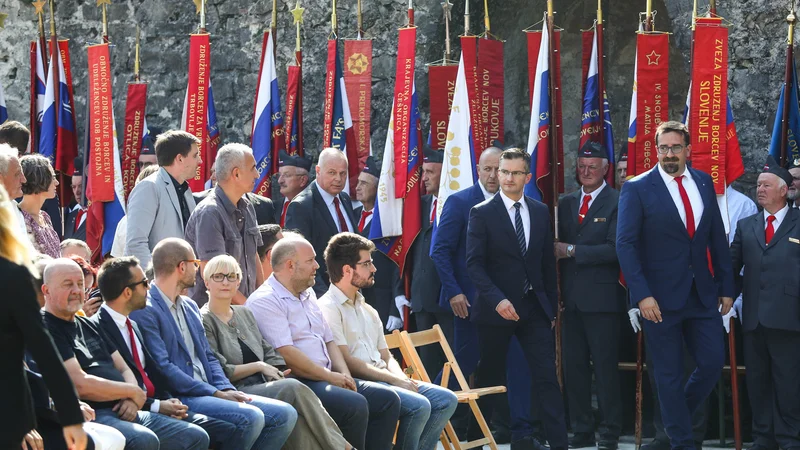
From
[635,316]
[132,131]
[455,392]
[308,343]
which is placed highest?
[132,131]

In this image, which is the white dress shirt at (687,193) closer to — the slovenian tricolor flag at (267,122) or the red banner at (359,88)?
the red banner at (359,88)

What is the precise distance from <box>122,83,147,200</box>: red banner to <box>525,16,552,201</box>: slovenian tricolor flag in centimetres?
324

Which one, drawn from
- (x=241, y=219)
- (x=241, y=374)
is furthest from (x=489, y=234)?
(x=241, y=374)

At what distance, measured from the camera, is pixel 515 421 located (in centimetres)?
782

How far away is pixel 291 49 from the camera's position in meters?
10.6

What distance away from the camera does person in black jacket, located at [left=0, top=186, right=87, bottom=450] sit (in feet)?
11.6

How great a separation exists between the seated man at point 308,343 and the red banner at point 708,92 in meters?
3.05

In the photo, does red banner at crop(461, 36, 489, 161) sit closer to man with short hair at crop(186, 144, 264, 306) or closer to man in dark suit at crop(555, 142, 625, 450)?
man in dark suit at crop(555, 142, 625, 450)

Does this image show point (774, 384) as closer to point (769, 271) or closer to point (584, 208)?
point (769, 271)

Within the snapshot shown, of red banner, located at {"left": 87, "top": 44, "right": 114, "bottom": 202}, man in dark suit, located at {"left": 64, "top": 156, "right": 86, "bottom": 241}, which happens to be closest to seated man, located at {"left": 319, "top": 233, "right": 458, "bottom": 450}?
red banner, located at {"left": 87, "top": 44, "right": 114, "bottom": 202}

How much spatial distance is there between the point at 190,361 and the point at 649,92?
168 inches

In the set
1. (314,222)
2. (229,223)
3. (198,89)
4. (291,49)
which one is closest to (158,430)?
(229,223)

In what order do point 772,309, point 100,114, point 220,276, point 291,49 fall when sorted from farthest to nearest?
point 291,49
point 100,114
point 772,309
point 220,276

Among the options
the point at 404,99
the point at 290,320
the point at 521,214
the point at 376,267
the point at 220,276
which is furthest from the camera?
the point at 376,267
